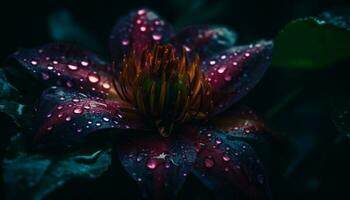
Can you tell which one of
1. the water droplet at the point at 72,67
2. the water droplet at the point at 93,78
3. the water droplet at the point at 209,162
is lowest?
the water droplet at the point at 209,162

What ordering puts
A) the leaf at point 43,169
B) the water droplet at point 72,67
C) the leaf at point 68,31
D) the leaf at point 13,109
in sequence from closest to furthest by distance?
1. the leaf at point 43,169
2. the leaf at point 13,109
3. the water droplet at point 72,67
4. the leaf at point 68,31

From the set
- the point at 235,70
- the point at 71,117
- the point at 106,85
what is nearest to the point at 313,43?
the point at 235,70

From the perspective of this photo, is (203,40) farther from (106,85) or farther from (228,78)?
(106,85)

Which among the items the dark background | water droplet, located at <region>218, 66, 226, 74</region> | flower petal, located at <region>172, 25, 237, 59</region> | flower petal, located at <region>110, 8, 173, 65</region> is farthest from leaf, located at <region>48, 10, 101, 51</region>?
water droplet, located at <region>218, 66, 226, 74</region>

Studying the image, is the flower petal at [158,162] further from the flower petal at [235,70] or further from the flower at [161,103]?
the flower petal at [235,70]

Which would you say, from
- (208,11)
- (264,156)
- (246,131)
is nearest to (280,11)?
(208,11)

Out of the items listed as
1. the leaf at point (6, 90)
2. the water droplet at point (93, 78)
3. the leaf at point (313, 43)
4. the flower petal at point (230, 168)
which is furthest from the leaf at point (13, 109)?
the leaf at point (313, 43)

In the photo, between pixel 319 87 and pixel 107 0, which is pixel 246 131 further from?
pixel 107 0
